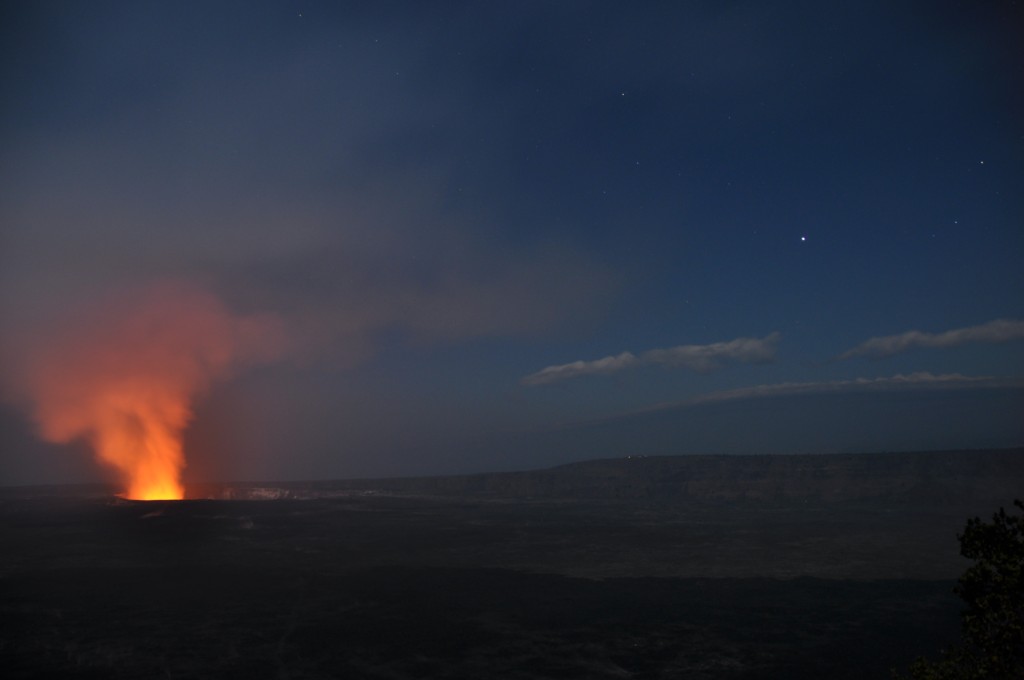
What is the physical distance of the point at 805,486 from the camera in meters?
124

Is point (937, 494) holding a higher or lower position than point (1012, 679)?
lower

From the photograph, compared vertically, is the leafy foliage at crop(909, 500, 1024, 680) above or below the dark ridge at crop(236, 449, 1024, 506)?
above

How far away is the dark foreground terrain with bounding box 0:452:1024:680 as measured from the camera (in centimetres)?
2519

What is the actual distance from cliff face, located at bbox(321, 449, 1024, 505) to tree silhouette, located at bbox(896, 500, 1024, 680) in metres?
113

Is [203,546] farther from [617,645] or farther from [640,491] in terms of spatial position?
[640,491]

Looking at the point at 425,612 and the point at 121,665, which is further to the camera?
the point at 425,612

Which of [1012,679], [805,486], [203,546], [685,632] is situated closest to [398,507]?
[203,546]

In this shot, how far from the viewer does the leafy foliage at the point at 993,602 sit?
8.01 metres

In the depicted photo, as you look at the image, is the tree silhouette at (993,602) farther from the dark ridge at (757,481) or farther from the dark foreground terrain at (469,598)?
the dark ridge at (757,481)

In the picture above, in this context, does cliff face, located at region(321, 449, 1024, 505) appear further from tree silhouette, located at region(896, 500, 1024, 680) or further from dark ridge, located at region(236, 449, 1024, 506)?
tree silhouette, located at region(896, 500, 1024, 680)

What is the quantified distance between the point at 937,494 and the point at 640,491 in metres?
55.2

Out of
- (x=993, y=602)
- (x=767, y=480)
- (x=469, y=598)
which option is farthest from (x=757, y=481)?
(x=993, y=602)

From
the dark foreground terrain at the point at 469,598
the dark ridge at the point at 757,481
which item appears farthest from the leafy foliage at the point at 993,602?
the dark ridge at the point at 757,481

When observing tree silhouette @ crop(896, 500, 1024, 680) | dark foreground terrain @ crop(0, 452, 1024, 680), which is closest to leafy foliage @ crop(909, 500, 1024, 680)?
tree silhouette @ crop(896, 500, 1024, 680)
